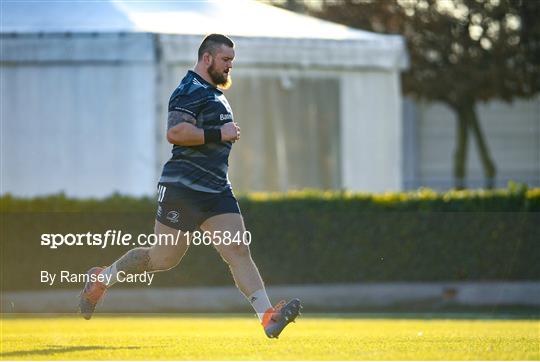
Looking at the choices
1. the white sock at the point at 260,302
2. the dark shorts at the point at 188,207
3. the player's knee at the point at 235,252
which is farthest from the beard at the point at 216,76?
the white sock at the point at 260,302

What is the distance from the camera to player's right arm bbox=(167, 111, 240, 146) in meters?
8.62

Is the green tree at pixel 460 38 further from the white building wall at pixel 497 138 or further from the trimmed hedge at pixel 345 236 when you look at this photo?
the trimmed hedge at pixel 345 236

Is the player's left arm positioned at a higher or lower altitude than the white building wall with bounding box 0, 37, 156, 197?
higher

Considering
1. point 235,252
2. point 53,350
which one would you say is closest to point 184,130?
point 235,252

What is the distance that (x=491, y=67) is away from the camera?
3009 centimetres

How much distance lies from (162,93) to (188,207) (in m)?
9.49

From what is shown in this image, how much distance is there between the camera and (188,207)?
28.7 ft

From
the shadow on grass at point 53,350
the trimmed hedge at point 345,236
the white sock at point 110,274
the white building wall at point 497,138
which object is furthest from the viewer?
the white building wall at point 497,138

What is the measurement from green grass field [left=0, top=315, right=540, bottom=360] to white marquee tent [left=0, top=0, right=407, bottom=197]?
553 cm

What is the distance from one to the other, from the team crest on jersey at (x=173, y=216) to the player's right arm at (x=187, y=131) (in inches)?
17.4

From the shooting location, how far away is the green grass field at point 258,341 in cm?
825

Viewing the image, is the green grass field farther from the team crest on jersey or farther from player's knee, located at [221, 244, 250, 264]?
the team crest on jersey

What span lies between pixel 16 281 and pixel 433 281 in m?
4.95

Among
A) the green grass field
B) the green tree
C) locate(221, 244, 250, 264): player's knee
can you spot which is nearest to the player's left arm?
locate(221, 244, 250, 264): player's knee
